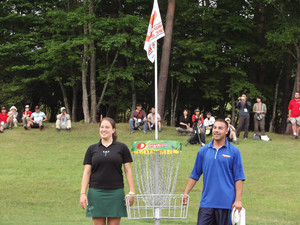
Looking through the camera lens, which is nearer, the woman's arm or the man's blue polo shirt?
the man's blue polo shirt

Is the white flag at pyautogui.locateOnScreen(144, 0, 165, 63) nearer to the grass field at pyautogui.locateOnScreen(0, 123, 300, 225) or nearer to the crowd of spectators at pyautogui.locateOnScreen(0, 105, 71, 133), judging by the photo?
the grass field at pyautogui.locateOnScreen(0, 123, 300, 225)

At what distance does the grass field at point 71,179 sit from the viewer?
9.85m

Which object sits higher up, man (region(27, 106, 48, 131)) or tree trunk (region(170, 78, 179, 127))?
tree trunk (region(170, 78, 179, 127))

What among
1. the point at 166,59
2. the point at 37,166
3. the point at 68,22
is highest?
the point at 68,22

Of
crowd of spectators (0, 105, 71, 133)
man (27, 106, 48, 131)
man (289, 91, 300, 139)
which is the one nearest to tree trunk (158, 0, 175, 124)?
crowd of spectators (0, 105, 71, 133)

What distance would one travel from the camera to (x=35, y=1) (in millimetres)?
32656

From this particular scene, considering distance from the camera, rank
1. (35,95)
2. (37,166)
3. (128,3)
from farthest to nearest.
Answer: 1. (35,95)
2. (128,3)
3. (37,166)

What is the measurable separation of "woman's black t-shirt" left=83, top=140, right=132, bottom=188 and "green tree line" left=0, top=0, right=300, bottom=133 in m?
21.3

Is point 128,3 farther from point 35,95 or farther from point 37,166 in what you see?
point 37,166

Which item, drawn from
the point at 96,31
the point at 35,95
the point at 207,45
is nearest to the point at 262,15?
the point at 207,45

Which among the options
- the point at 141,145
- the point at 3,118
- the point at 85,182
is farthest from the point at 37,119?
the point at 85,182

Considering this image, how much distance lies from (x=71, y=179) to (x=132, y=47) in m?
16.6

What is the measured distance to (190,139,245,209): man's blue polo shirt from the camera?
5164 millimetres

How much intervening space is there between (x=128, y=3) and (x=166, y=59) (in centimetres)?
654
